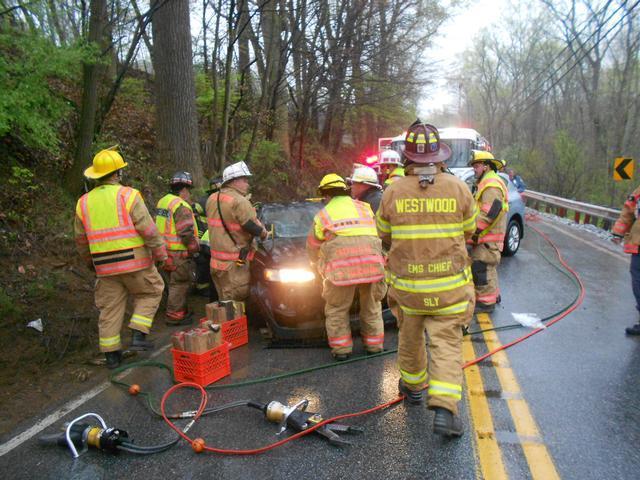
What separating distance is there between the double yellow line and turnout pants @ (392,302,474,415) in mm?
270

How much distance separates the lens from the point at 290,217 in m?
6.33

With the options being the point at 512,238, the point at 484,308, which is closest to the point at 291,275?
the point at 484,308

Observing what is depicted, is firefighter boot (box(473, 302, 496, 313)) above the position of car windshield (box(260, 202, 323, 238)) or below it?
below

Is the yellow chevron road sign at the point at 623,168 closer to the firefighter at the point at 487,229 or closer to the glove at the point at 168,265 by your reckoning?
Result: the firefighter at the point at 487,229

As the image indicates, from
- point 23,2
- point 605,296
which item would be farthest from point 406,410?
point 23,2

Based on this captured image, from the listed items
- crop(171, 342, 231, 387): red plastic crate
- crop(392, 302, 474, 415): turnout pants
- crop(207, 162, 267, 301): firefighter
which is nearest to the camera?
crop(392, 302, 474, 415): turnout pants

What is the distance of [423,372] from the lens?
357 cm

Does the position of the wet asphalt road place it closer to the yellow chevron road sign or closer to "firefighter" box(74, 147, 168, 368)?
"firefighter" box(74, 147, 168, 368)

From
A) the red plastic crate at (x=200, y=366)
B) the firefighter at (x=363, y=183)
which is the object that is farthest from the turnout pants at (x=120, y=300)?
the firefighter at (x=363, y=183)

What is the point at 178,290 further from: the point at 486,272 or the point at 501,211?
the point at 501,211

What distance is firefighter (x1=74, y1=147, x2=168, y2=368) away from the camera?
15.1 feet

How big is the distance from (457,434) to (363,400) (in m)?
0.83

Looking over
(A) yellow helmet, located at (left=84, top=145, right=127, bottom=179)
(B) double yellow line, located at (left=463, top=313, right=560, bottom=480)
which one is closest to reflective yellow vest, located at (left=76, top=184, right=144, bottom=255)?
(A) yellow helmet, located at (left=84, top=145, right=127, bottom=179)

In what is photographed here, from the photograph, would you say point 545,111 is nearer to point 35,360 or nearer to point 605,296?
point 605,296
